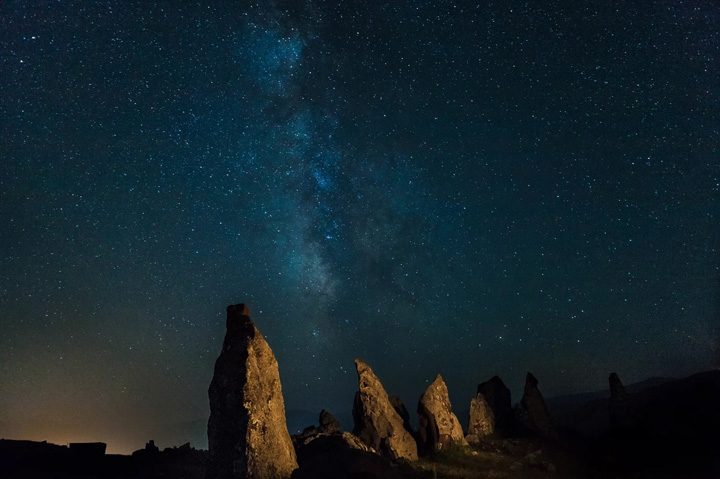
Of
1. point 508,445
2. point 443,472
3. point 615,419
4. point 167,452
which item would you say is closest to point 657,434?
point 615,419

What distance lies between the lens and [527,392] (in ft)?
152

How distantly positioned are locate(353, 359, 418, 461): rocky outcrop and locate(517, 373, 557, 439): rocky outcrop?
13.1 metres

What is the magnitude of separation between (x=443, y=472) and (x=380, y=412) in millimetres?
8742

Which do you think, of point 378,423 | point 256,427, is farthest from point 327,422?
point 256,427

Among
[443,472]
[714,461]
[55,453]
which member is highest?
[55,453]

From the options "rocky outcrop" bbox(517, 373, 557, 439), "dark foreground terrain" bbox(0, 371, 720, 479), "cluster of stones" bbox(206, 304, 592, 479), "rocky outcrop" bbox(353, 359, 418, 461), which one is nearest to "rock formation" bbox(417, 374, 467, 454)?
"dark foreground terrain" bbox(0, 371, 720, 479)

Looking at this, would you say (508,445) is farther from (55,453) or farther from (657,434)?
(55,453)

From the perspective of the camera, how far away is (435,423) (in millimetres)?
39969

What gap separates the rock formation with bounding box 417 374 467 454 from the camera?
39281mm

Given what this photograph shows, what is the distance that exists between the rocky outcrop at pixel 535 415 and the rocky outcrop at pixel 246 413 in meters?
28.5

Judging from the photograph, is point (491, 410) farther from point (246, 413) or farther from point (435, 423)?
point (246, 413)

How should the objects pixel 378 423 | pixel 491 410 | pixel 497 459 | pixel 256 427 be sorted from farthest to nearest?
pixel 491 410, pixel 378 423, pixel 497 459, pixel 256 427

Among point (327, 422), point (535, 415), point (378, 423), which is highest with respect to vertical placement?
point (327, 422)

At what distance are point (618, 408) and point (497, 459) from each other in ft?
65.1
